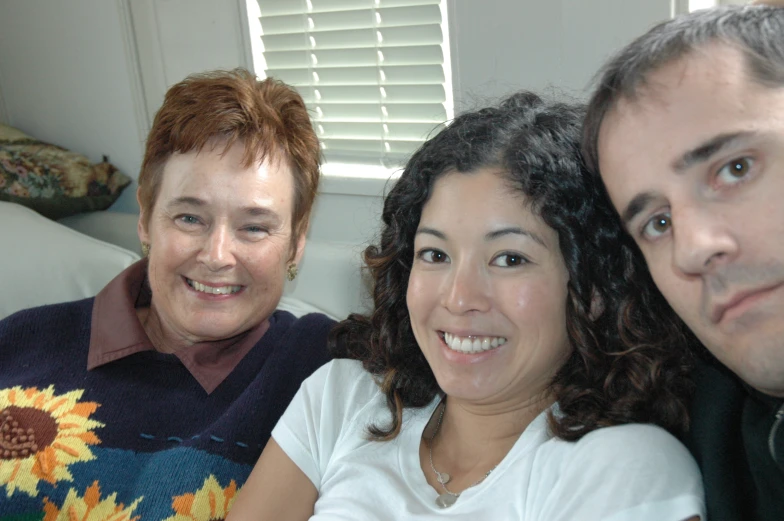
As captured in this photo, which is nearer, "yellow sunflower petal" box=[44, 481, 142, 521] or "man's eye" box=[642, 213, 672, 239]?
"man's eye" box=[642, 213, 672, 239]

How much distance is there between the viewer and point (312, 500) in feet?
4.79

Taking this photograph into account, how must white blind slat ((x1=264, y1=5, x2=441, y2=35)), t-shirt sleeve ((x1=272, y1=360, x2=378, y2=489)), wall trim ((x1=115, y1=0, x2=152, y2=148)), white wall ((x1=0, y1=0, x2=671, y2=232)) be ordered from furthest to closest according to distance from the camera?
1. wall trim ((x1=115, y1=0, x2=152, y2=148))
2. white blind slat ((x1=264, y1=5, x2=441, y2=35))
3. white wall ((x1=0, y1=0, x2=671, y2=232))
4. t-shirt sleeve ((x1=272, y1=360, x2=378, y2=489))

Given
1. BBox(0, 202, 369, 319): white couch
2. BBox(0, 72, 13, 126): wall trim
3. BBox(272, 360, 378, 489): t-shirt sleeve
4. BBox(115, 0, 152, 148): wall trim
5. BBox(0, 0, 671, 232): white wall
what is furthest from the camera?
BBox(0, 72, 13, 126): wall trim

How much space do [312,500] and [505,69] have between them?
111 centimetres

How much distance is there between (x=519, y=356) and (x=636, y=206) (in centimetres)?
32

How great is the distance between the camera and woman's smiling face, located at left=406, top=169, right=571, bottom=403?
1242mm

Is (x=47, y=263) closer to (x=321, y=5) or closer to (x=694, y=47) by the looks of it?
(x=321, y=5)

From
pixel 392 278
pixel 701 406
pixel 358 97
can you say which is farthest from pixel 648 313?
pixel 358 97

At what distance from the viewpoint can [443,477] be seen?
4.47 feet

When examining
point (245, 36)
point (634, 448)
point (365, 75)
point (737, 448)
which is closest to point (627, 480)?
point (634, 448)

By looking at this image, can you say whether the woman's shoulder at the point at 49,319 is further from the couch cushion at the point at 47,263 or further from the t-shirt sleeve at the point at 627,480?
the t-shirt sleeve at the point at 627,480

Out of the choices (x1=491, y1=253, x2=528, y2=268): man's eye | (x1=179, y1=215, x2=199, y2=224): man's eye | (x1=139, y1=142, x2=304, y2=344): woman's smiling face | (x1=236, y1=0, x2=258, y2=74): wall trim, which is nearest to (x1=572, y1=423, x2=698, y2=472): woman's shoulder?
(x1=491, y1=253, x2=528, y2=268): man's eye

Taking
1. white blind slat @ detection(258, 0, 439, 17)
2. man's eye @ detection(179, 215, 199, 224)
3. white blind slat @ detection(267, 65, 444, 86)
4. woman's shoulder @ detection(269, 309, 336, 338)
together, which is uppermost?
white blind slat @ detection(258, 0, 439, 17)

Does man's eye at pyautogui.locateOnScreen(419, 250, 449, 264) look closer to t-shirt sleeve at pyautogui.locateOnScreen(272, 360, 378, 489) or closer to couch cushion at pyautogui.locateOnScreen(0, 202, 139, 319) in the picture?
t-shirt sleeve at pyautogui.locateOnScreen(272, 360, 378, 489)
